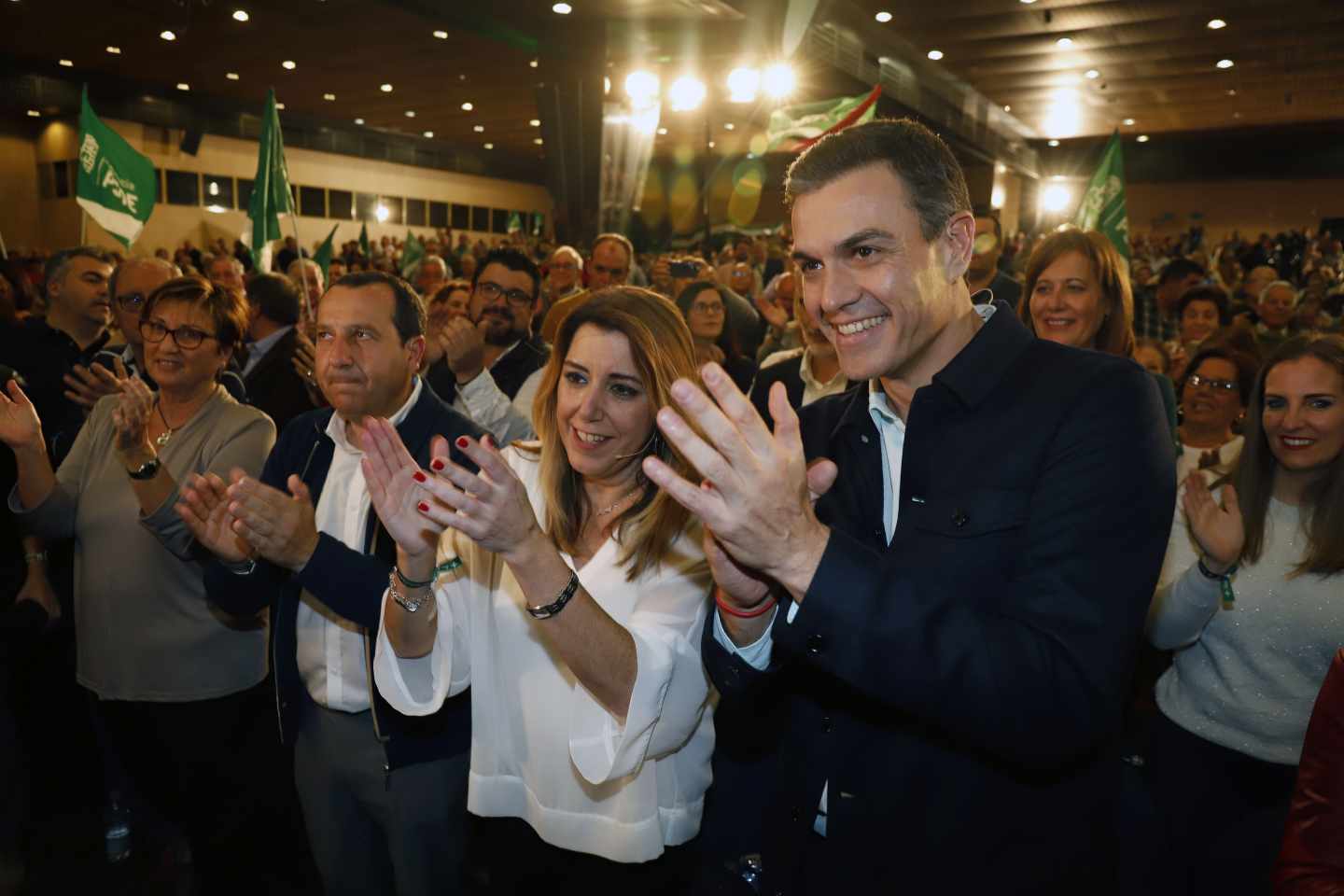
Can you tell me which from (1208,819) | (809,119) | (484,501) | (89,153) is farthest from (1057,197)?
(484,501)

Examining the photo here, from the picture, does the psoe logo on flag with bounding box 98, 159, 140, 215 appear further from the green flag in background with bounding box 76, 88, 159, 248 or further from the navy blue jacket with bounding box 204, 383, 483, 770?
the navy blue jacket with bounding box 204, 383, 483, 770

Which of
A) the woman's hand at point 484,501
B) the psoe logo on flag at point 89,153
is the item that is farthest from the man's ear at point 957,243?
the psoe logo on flag at point 89,153

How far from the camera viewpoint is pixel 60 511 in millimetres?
2697

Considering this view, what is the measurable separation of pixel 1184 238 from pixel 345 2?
1803 cm

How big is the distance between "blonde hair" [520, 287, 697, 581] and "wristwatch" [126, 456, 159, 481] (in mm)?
1230

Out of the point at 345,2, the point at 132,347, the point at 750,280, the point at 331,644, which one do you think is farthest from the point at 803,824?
the point at 345,2

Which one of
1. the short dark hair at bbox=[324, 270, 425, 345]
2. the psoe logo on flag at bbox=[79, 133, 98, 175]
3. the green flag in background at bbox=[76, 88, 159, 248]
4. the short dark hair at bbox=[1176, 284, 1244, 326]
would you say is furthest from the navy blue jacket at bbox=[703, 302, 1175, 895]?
the psoe logo on flag at bbox=[79, 133, 98, 175]

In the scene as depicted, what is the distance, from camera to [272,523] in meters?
1.90

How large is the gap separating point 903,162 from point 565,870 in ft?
4.83

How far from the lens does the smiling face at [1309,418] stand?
228 centimetres

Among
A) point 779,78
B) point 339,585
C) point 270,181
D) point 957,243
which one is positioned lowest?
point 339,585

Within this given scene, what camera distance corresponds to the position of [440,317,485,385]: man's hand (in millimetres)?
3457

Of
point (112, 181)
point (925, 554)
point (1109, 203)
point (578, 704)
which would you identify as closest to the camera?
point (925, 554)

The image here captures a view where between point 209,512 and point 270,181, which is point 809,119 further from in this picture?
point 209,512
